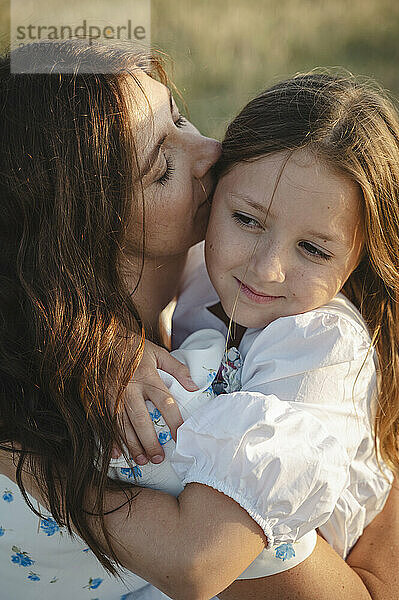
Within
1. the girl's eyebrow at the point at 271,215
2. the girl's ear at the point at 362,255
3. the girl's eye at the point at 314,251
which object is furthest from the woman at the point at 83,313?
the girl's ear at the point at 362,255

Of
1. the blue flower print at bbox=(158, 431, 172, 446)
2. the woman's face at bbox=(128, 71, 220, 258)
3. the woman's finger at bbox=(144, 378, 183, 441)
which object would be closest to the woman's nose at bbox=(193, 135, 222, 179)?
the woman's face at bbox=(128, 71, 220, 258)

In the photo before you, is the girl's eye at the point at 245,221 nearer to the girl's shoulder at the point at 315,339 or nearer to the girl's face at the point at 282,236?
the girl's face at the point at 282,236

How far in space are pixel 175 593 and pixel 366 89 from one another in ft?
4.07

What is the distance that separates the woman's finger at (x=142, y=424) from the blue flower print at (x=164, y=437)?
0.07ft

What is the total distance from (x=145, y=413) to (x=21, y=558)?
0.47m

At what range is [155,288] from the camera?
1.83m

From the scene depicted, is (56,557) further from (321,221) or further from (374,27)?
(374,27)

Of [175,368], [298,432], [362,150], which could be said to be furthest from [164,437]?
[362,150]

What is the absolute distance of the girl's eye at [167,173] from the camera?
1.66 meters

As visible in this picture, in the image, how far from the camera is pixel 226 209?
5.50ft

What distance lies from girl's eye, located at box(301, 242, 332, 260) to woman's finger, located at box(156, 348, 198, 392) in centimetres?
39

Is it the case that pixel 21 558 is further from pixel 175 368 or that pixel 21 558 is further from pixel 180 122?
pixel 180 122

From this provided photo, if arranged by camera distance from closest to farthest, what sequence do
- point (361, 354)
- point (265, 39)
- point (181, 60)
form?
1. point (361, 354)
2. point (181, 60)
3. point (265, 39)

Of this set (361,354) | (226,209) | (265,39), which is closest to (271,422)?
(361,354)
